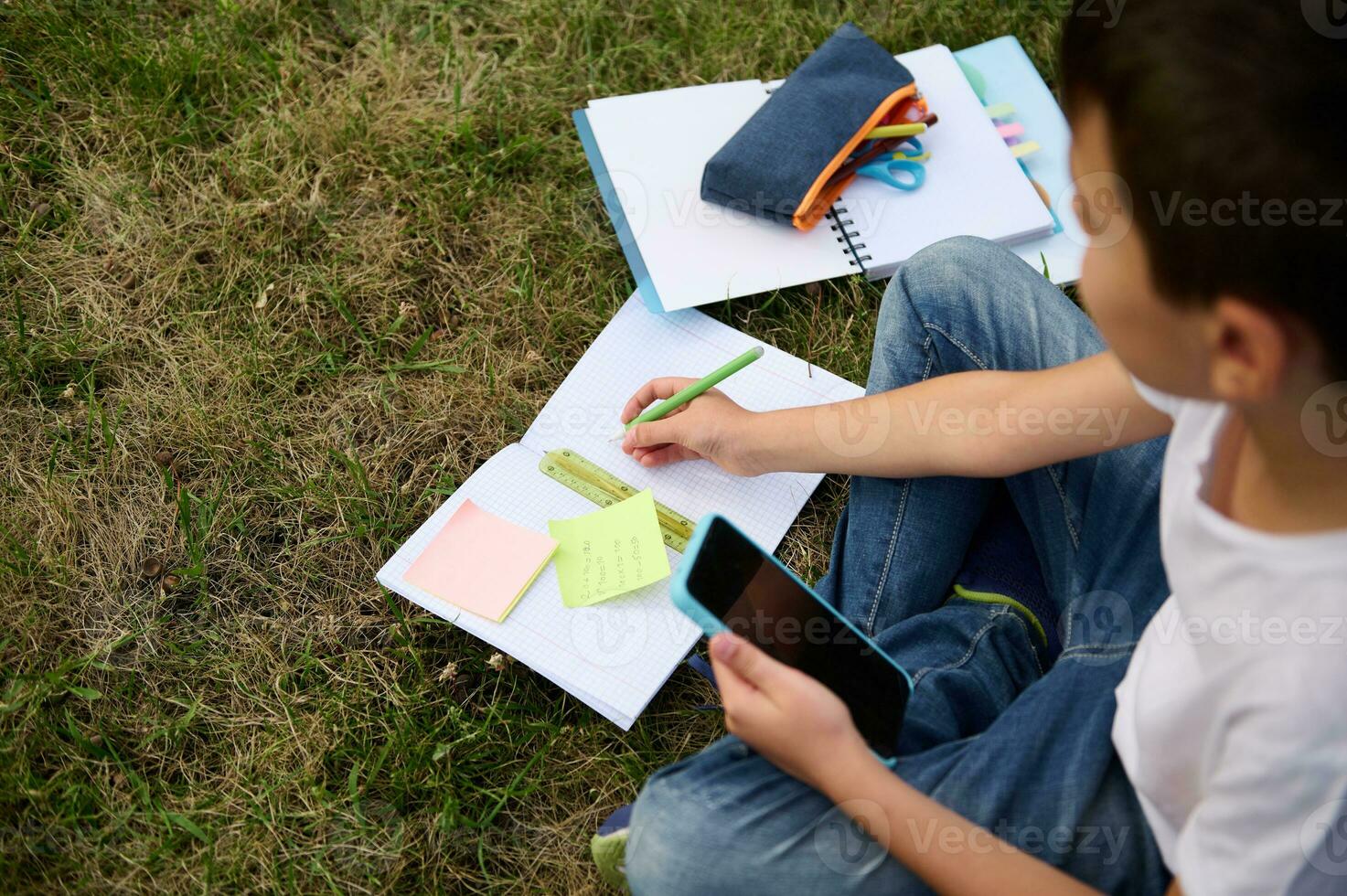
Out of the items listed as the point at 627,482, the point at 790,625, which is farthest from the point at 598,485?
the point at 790,625

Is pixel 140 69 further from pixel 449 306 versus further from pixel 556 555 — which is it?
pixel 556 555

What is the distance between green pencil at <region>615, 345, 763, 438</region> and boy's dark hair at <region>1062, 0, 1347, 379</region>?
675mm

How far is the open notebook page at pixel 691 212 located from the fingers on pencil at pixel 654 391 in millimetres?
233

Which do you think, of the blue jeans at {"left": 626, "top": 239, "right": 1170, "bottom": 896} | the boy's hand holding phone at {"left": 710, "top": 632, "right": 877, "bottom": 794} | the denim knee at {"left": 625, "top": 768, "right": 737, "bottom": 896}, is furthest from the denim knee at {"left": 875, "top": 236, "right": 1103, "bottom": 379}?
the denim knee at {"left": 625, "top": 768, "right": 737, "bottom": 896}

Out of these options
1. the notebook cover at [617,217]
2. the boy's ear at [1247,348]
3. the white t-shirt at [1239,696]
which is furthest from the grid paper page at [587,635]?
the boy's ear at [1247,348]

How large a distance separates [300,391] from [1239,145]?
140cm

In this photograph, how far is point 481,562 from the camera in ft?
4.74

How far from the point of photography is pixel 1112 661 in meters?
1.10

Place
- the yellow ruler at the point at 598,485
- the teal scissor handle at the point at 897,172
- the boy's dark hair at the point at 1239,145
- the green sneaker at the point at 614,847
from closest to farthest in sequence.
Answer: the boy's dark hair at the point at 1239,145, the green sneaker at the point at 614,847, the yellow ruler at the point at 598,485, the teal scissor handle at the point at 897,172

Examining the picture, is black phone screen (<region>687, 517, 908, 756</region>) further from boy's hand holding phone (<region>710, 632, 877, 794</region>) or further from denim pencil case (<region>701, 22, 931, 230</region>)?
denim pencil case (<region>701, 22, 931, 230</region>)

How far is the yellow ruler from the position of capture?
1.46 m

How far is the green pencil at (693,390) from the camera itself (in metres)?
1.40

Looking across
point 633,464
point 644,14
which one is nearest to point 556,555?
point 633,464

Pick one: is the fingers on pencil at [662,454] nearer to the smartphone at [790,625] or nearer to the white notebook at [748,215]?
the white notebook at [748,215]
